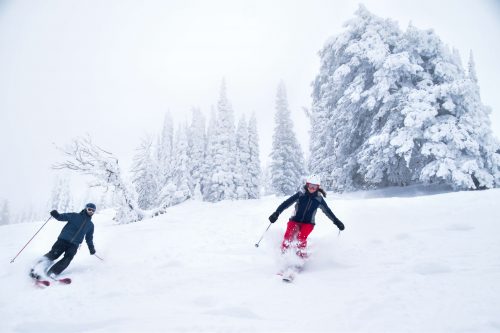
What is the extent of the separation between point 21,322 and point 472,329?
5.43 metres

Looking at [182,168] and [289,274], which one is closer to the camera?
[289,274]

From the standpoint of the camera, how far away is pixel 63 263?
5.93 meters

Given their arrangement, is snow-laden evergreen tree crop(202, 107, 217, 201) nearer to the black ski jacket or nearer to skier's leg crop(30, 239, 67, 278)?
skier's leg crop(30, 239, 67, 278)

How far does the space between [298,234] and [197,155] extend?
35591 millimetres

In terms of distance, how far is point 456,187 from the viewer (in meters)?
10.7

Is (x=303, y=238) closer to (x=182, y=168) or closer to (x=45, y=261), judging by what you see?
(x=45, y=261)

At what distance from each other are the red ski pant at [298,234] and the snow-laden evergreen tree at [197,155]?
32664mm

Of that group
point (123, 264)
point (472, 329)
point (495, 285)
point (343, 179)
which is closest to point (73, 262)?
point (123, 264)

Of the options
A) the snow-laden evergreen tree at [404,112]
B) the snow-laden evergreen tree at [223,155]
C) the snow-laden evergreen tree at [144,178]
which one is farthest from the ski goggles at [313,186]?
the snow-laden evergreen tree at [144,178]

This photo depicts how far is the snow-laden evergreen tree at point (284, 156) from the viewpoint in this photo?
116 feet

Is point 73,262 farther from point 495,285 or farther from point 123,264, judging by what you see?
point 495,285

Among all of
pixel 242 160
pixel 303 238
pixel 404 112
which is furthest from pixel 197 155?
pixel 303 238

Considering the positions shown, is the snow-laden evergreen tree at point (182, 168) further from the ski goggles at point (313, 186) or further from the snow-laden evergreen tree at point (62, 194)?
the snow-laden evergreen tree at point (62, 194)

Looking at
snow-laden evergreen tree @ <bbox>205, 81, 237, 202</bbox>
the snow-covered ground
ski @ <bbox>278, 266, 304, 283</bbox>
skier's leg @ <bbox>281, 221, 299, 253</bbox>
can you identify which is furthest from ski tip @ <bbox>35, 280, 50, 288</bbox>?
snow-laden evergreen tree @ <bbox>205, 81, 237, 202</bbox>
